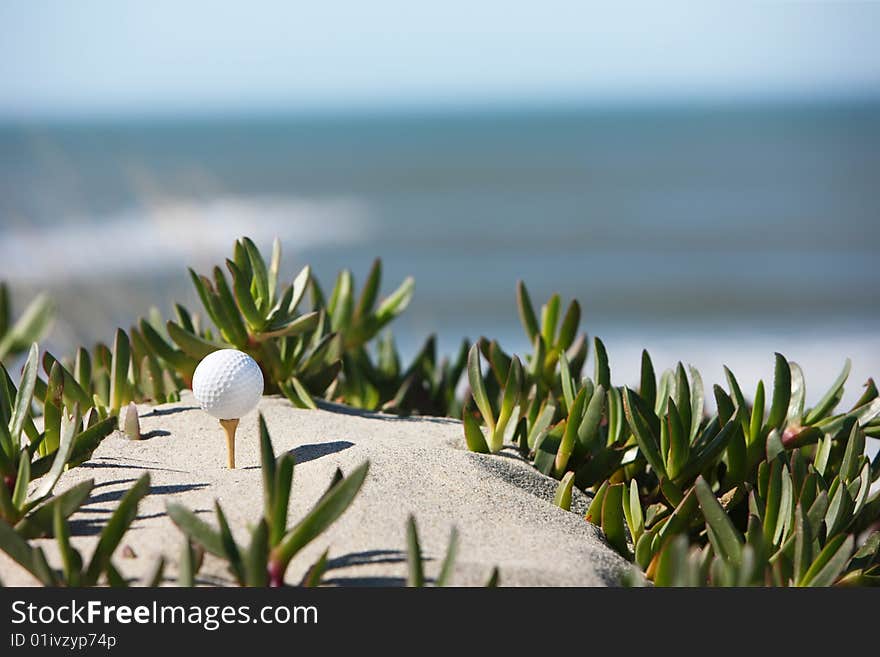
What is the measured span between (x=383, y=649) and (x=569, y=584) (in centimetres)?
34

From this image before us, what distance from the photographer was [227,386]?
1868 mm

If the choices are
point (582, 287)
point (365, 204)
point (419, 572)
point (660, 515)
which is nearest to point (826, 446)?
point (660, 515)

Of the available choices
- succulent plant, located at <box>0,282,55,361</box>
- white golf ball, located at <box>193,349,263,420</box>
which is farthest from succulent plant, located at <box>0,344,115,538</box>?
succulent plant, located at <box>0,282,55,361</box>

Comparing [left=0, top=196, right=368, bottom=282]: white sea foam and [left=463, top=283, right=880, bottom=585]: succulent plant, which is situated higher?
[left=0, top=196, right=368, bottom=282]: white sea foam

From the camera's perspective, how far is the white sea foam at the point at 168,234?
4223 millimetres

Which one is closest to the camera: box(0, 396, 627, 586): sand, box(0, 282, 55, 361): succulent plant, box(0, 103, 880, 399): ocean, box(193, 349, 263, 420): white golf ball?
box(0, 396, 627, 586): sand

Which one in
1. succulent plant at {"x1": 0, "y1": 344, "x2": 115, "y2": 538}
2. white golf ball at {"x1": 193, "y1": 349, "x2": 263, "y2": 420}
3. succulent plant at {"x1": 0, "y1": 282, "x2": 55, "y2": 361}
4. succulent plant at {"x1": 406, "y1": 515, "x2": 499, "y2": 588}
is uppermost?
succulent plant at {"x1": 0, "y1": 282, "x2": 55, "y2": 361}

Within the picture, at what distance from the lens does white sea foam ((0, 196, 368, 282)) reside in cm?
422

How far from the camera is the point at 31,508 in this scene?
5.33 ft

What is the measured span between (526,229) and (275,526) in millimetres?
12871

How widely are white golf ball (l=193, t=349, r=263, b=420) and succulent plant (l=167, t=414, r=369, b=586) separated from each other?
17.3 inches

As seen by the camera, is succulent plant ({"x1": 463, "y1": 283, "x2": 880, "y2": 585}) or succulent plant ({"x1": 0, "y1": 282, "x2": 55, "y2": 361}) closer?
succulent plant ({"x1": 463, "y1": 283, "x2": 880, "y2": 585})

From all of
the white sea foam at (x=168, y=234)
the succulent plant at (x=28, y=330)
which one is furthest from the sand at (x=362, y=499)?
the white sea foam at (x=168, y=234)

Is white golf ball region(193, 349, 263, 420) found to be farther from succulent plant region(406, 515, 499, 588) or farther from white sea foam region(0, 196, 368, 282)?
white sea foam region(0, 196, 368, 282)
